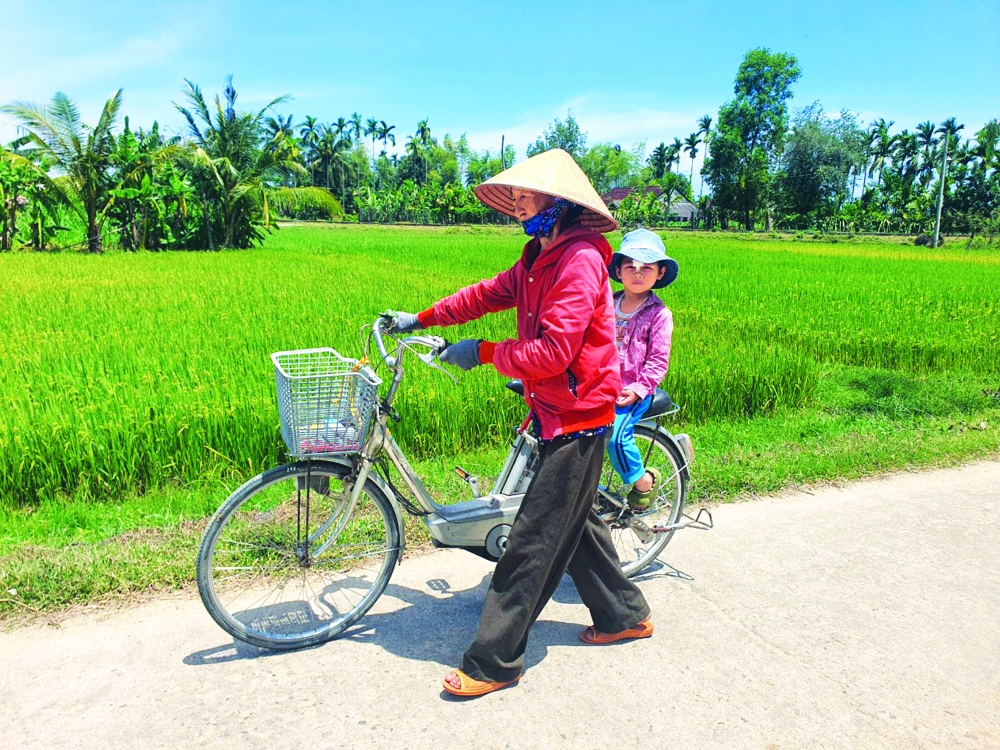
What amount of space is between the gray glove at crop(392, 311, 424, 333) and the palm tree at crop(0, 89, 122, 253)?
67.5 ft

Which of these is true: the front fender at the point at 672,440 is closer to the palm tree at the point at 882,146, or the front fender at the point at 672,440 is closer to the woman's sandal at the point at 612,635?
the woman's sandal at the point at 612,635

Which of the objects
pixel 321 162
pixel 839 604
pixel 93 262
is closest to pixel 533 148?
pixel 321 162

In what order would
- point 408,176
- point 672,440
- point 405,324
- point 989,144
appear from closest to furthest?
point 405,324
point 672,440
point 989,144
point 408,176

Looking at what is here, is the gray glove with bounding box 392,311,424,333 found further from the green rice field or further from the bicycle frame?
the green rice field

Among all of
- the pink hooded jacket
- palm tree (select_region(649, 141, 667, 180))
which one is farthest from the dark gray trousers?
palm tree (select_region(649, 141, 667, 180))

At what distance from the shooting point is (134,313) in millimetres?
8336

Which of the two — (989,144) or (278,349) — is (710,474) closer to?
(278,349)

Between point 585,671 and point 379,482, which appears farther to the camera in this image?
point 379,482

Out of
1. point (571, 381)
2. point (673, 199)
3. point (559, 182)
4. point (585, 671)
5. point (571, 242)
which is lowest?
point (585, 671)

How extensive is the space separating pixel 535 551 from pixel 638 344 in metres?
1.20

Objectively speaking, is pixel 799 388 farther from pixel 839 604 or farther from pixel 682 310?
pixel 682 310

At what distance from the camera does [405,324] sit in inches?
101

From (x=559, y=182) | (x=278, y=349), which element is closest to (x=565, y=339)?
(x=559, y=182)

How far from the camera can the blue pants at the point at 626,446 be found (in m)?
2.98
